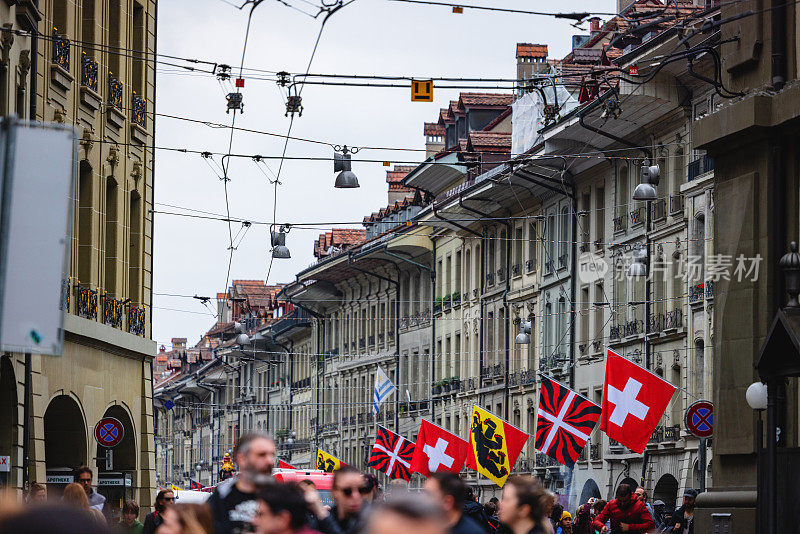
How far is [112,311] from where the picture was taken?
28.0m

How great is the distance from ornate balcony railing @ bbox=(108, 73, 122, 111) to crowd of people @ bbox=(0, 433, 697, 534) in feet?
44.0

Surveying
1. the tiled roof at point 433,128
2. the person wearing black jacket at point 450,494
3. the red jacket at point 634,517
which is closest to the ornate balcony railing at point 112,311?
the red jacket at point 634,517

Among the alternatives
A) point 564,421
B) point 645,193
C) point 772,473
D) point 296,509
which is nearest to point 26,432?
point 772,473

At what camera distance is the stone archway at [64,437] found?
26.0 m

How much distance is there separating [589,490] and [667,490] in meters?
5.68

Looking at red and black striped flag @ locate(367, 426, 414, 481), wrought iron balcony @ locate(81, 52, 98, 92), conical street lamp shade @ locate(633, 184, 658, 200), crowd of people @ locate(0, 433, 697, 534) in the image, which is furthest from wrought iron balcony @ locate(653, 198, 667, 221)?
crowd of people @ locate(0, 433, 697, 534)

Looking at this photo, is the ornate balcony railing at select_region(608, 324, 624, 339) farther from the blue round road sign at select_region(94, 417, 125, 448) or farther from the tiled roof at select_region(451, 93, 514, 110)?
the blue round road sign at select_region(94, 417, 125, 448)

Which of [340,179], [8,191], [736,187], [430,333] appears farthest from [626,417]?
[430,333]

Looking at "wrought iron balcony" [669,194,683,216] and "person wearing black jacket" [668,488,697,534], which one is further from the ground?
"wrought iron balcony" [669,194,683,216]

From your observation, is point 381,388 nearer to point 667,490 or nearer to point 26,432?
point 667,490

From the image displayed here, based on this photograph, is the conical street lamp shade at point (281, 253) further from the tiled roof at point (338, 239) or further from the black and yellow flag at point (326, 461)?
the tiled roof at point (338, 239)

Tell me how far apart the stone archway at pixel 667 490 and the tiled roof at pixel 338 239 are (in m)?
41.1

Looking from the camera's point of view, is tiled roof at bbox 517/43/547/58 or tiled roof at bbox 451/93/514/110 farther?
tiled roof at bbox 451/93/514/110

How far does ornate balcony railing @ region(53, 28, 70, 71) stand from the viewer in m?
24.2
